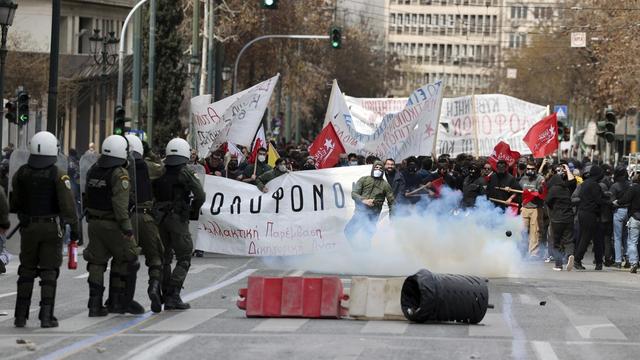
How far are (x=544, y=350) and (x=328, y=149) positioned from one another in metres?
17.8

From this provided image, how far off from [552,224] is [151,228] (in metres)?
11.4

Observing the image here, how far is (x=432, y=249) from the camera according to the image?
73.9ft

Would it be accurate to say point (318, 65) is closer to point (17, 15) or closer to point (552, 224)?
point (17, 15)

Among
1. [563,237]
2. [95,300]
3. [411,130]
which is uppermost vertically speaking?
[411,130]

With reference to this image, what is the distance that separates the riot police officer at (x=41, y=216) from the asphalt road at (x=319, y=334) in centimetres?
36

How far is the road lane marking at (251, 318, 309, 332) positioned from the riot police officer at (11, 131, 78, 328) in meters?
1.91

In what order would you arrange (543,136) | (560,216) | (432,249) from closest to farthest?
(432,249) < (560,216) < (543,136)

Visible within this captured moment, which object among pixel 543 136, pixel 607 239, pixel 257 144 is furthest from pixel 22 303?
pixel 543 136

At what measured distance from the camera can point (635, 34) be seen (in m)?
54.2

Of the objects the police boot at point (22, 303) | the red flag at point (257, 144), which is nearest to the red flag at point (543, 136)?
the red flag at point (257, 144)

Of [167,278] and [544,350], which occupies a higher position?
[167,278]

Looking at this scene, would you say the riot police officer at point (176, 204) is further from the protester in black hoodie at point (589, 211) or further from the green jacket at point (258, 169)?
the green jacket at point (258, 169)

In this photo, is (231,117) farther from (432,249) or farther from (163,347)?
(163,347)

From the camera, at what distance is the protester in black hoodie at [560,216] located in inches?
1014
